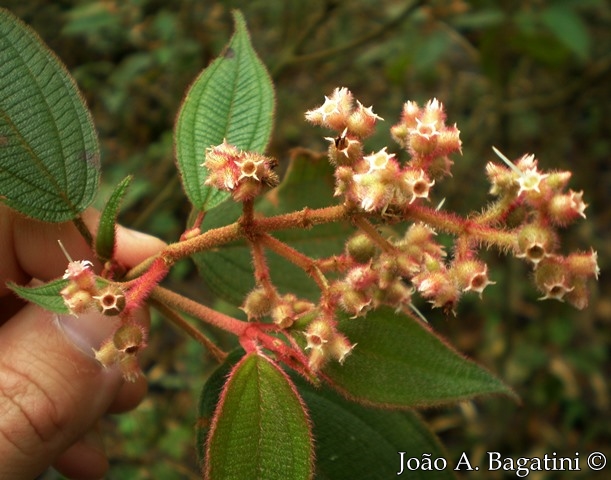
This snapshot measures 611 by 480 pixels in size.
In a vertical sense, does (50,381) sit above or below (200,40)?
below

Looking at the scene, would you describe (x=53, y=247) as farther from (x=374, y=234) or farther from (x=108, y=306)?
(x=374, y=234)

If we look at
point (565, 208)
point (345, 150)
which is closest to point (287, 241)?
point (345, 150)

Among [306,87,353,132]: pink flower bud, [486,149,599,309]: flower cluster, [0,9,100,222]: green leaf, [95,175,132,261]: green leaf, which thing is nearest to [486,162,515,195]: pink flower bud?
[486,149,599,309]: flower cluster

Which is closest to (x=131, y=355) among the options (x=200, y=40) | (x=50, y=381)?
(x=50, y=381)

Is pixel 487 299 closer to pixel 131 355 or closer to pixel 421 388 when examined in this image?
pixel 421 388

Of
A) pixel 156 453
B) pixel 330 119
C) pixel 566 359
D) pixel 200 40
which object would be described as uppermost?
pixel 200 40

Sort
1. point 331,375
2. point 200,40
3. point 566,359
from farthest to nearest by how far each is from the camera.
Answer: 1. point 566,359
2. point 200,40
3. point 331,375

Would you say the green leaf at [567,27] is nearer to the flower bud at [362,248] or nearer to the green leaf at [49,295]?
the flower bud at [362,248]
